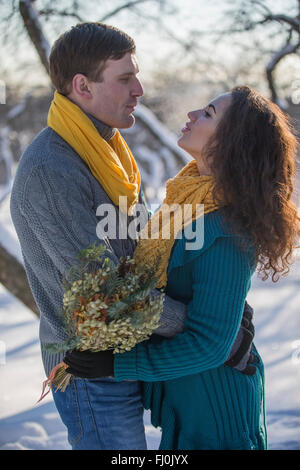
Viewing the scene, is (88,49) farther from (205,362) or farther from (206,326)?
(205,362)

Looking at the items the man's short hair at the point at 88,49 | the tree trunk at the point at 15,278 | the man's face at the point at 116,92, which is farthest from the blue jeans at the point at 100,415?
the tree trunk at the point at 15,278

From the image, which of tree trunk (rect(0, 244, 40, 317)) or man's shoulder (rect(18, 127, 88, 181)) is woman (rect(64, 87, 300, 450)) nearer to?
man's shoulder (rect(18, 127, 88, 181))

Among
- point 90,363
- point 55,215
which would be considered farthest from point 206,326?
point 55,215

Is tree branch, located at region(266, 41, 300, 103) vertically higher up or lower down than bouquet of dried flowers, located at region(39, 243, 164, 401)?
lower down

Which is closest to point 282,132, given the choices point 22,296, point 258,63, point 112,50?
point 112,50

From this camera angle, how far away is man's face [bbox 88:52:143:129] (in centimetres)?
202

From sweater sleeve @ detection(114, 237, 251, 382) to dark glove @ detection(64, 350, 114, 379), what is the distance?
34 mm

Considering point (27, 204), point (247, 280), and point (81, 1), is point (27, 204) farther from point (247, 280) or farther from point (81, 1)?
point (81, 1)

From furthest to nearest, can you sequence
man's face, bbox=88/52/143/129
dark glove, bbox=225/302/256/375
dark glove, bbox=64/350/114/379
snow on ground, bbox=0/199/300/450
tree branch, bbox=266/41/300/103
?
tree branch, bbox=266/41/300/103
snow on ground, bbox=0/199/300/450
man's face, bbox=88/52/143/129
dark glove, bbox=225/302/256/375
dark glove, bbox=64/350/114/379

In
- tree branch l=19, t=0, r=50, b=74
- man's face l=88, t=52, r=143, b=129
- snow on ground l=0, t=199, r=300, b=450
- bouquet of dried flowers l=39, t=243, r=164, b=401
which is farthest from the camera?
tree branch l=19, t=0, r=50, b=74

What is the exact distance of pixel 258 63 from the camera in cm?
574

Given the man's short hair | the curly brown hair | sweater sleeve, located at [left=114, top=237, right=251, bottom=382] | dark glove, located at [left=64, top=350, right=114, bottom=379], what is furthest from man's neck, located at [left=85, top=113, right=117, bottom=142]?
dark glove, located at [left=64, top=350, right=114, bottom=379]

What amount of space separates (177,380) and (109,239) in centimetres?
59

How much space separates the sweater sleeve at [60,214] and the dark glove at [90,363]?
0.29 m
